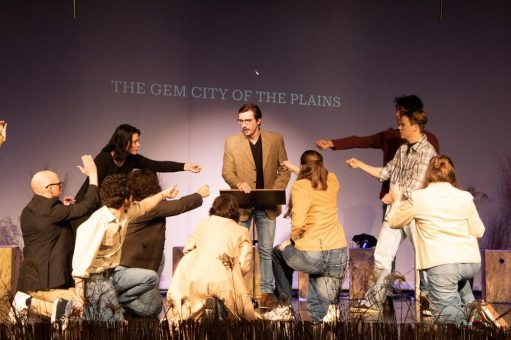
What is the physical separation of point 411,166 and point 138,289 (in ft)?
7.57

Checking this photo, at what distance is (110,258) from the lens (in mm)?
5105

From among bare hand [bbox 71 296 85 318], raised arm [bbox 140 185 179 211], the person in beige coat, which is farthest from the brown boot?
bare hand [bbox 71 296 85 318]

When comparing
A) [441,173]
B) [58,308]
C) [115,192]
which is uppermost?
[441,173]

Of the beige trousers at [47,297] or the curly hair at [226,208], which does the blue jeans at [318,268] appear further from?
the beige trousers at [47,297]

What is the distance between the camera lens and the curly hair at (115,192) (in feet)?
16.4

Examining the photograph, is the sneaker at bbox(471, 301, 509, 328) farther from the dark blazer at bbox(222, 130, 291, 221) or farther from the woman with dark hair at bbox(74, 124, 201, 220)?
the woman with dark hair at bbox(74, 124, 201, 220)

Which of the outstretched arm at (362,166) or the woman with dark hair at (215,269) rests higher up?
the outstretched arm at (362,166)

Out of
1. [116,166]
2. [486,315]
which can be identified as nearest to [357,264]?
[116,166]

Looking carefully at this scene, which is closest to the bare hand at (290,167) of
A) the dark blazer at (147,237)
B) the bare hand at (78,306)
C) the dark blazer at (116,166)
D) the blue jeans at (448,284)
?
the dark blazer at (116,166)

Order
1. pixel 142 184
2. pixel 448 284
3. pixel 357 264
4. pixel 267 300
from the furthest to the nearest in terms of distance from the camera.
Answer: pixel 357 264, pixel 267 300, pixel 142 184, pixel 448 284

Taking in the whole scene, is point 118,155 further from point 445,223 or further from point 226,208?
point 445,223

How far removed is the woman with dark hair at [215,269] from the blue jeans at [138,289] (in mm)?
303

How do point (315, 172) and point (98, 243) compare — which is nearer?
point (98, 243)

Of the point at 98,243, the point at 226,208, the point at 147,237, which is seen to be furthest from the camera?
the point at 147,237
